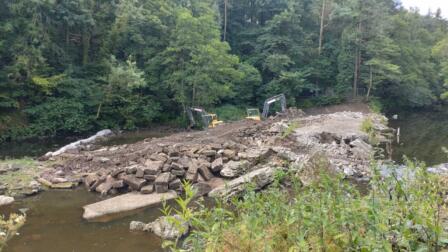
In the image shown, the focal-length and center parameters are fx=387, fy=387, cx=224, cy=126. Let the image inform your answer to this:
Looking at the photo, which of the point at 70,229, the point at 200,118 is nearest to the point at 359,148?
the point at 70,229

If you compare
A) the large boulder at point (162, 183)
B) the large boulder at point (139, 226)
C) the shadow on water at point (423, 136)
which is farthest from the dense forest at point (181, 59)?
the large boulder at point (139, 226)

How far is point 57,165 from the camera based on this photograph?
12.3 m

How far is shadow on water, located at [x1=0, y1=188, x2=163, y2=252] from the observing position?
6.98 m

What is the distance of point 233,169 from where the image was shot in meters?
11.1

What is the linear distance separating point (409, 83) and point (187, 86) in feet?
65.5

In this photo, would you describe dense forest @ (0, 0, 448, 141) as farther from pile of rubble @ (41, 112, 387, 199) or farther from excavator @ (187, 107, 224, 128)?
pile of rubble @ (41, 112, 387, 199)

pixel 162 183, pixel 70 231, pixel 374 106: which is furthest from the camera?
pixel 374 106

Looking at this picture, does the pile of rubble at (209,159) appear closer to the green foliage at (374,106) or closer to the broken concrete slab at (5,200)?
the broken concrete slab at (5,200)

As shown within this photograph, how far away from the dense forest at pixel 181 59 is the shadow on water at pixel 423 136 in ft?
9.55

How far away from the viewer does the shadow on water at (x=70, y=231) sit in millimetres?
6980

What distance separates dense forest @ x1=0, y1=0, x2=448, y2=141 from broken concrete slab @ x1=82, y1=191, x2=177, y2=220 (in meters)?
12.5

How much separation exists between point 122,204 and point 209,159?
3.60 m

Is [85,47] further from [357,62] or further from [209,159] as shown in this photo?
[357,62]

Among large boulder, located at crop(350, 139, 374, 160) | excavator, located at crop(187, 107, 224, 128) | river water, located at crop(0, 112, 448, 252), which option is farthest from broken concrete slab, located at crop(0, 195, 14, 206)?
excavator, located at crop(187, 107, 224, 128)
